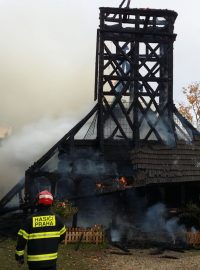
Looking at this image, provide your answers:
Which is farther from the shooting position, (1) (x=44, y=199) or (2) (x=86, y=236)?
(2) (x=86, y=236)

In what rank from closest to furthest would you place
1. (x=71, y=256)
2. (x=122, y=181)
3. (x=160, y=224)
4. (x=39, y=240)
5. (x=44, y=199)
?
1. (x=39, y=240)
2. (x=44, y=199)
3. (x=71, y=256)
4. (x=122, y=181)
5. (x=160, y=224)

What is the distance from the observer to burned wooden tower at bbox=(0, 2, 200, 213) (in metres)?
15.7

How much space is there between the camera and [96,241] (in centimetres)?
1406

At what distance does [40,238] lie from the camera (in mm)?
5453

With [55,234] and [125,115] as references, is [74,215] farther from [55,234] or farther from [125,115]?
[55,234]

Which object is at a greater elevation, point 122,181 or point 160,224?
point 122,181

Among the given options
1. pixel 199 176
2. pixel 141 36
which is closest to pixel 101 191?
pixel 199 176

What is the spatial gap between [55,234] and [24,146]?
42.2 feet

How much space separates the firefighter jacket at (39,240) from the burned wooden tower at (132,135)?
9.59 metres

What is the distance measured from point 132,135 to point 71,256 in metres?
8.08

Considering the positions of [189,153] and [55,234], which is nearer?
[55,234]

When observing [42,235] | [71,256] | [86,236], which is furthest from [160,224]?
[42,235]

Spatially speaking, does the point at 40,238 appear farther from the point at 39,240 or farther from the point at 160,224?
the point at 160,224

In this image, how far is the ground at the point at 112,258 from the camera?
10.6 metres
